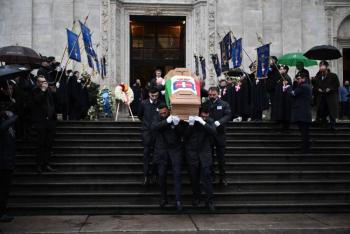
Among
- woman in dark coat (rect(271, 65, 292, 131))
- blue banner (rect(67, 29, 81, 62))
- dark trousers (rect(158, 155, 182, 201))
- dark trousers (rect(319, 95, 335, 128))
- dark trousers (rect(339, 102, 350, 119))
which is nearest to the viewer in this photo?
dark trousers (rect(158, 155, 182, 201))

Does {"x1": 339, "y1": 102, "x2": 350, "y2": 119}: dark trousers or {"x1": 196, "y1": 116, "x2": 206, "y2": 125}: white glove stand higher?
{"x1": 339, "y1": 102, "x2": 350, "y2": 119}: dark trousers

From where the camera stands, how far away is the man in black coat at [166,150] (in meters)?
10.3

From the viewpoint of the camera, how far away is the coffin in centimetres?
982

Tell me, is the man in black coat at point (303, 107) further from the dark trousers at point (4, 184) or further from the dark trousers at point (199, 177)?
the dark trousers at point (4, 184)

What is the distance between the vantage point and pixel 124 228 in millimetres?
9141

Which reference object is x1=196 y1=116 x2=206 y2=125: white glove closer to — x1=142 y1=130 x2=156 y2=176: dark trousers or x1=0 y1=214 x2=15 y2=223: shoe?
x1=142 y1=130 x2=156 y2=176: dark trousers

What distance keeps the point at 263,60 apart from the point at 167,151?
5.93m

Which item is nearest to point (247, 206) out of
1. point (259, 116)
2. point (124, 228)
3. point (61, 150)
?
point (124, 228)

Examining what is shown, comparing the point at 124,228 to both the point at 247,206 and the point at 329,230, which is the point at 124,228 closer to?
the point at 247,206

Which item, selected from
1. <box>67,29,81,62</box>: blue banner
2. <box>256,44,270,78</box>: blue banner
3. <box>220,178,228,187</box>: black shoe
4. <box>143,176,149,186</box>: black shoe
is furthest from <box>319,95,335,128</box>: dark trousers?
<box>67,29,81,62</box>: blue banner

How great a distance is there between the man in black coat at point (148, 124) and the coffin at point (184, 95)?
1.36m

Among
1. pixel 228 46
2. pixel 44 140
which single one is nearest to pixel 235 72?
pixel 228 46

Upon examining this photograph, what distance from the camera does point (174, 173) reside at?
10.3m

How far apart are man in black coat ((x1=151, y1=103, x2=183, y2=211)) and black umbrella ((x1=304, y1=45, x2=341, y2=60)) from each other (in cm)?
759
